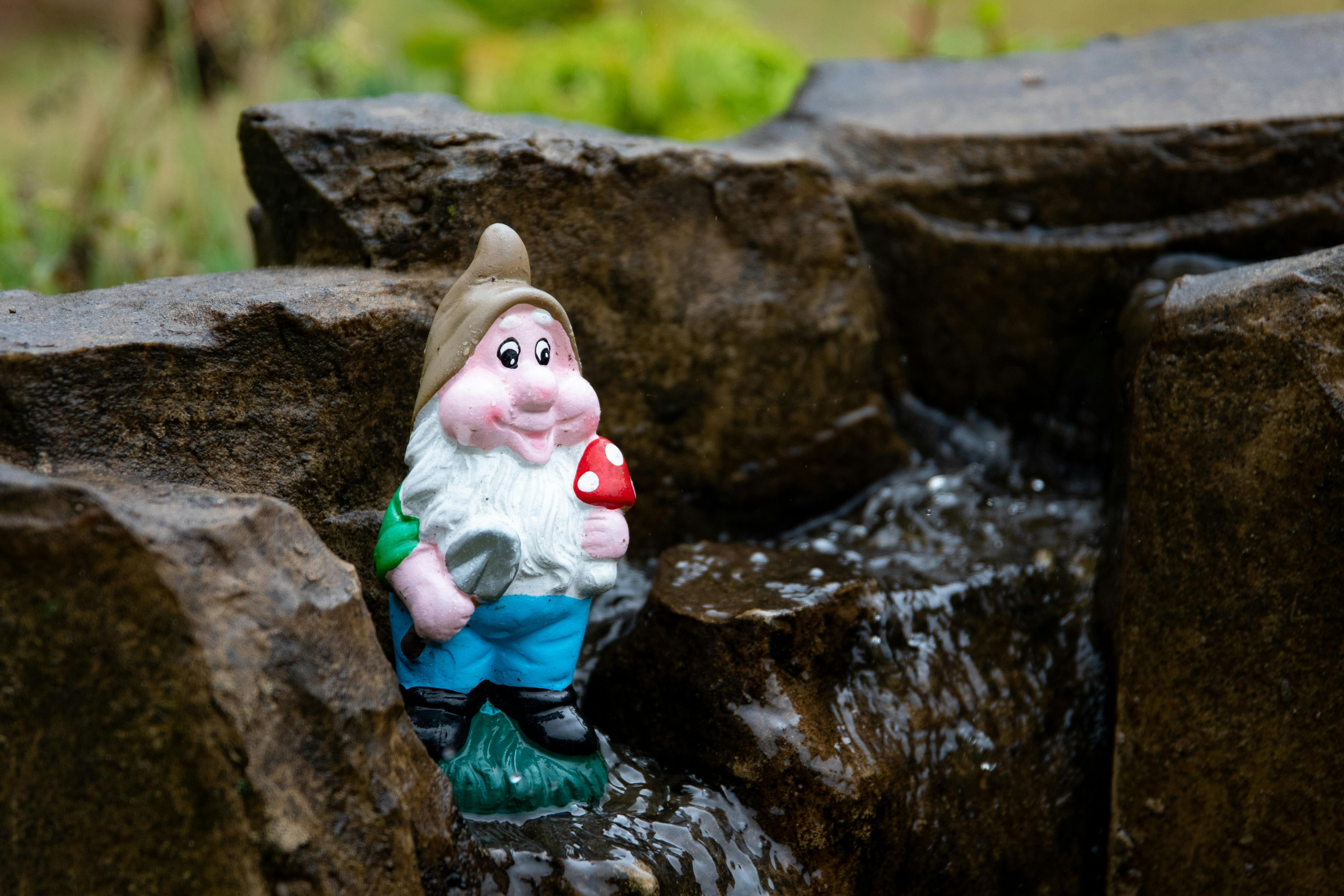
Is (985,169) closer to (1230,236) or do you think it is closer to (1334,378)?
(1230,236)

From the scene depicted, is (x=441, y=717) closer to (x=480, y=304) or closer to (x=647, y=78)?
(x=480, y=304)

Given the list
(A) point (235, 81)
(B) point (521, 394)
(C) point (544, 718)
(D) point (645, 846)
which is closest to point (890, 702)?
(D) point (645, 846)

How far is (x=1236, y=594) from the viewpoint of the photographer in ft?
7.54

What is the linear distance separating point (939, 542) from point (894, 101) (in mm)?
1525

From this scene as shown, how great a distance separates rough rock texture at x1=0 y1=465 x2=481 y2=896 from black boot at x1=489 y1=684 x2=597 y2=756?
0.46 m

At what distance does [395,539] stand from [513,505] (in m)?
0.22

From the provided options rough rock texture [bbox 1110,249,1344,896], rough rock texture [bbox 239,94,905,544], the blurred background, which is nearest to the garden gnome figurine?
rough rock texture [bbox 239,94,905,544]

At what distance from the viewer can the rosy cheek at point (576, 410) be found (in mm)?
2059

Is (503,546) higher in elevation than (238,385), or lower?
lower

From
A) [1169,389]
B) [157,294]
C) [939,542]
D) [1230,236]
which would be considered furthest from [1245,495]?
[157,294]

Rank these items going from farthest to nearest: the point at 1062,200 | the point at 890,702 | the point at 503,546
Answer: the point at 1062,200, the point at 890,702, the point at 503,546

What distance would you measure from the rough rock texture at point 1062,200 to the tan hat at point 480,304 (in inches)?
53.9

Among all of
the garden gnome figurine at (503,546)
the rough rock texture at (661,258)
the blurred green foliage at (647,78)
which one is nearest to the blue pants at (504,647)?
the garden gnome figurine at (503,546)

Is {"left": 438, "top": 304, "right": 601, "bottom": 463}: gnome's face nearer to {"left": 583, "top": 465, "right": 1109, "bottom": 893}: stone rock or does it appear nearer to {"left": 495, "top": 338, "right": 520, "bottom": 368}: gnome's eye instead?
{"left": 495, "top": 338, "right": 520, "bottom": 368}: gnome's eye
